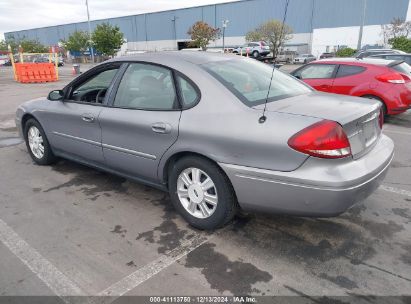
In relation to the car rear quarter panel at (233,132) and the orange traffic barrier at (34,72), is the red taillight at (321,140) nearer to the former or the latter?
the car rear quarter panel at (233,132)

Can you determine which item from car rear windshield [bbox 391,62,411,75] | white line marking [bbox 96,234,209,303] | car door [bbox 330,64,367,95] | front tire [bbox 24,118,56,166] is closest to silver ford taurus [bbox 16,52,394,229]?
white line marking [bbox 96,234,209,303]

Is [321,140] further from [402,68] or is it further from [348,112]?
[402,68]

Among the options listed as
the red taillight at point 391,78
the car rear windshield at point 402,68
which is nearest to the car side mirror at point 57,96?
the red taillight at point 391,78

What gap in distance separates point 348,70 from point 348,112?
524 centimetres

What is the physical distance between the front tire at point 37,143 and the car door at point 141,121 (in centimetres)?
143

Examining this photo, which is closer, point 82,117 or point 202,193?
point 202,193

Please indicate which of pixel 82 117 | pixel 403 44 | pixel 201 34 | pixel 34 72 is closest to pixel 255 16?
pixel 201 34

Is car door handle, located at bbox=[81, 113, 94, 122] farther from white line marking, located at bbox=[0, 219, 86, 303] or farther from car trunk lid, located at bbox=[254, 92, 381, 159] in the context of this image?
car trunk lid, located at bbox=[254, 92, 381, 159]

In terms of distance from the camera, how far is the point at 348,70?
292 inches

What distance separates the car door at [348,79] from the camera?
23.8 feet

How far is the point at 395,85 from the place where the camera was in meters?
7.02

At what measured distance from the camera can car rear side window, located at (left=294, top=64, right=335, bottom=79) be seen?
766 centimetres

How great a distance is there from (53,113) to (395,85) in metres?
6.36

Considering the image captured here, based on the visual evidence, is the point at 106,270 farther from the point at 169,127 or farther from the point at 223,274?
the point at 169,127
